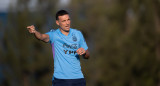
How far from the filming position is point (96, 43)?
25.5 m

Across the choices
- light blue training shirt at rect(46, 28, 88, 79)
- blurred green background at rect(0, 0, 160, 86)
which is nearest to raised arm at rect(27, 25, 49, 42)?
light blue training shirt at rect(46, 28, 88, 79)

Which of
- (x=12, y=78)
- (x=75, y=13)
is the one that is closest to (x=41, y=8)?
(x=75, y=13)

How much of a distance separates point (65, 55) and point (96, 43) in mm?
20466

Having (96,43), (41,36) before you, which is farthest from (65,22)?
(96,43)

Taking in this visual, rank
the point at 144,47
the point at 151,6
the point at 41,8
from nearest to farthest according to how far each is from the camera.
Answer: the point at 151,6 < the point at 144,47 < the point at 41,8

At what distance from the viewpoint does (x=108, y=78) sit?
2483 cm

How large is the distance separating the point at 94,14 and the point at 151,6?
26.9ft

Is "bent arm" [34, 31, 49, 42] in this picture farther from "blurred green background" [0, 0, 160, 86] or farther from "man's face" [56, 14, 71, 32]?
"blurred green background" [0, 0, 160, 86]

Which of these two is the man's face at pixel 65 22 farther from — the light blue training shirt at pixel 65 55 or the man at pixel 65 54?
the light blue training shirt at pixel 65 55

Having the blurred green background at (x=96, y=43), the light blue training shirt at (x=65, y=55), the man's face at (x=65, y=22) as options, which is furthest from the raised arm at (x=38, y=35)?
the blurred green background at (x=96, y=43)

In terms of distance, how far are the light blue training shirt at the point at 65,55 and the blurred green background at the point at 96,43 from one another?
1433 centimetres

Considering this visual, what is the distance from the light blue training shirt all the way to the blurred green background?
47.0 feet

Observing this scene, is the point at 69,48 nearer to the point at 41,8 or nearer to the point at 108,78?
the point at 41,8

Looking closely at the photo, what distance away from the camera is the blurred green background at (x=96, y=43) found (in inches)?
825
